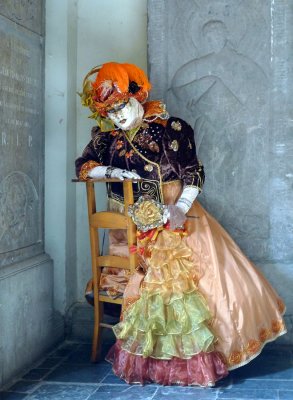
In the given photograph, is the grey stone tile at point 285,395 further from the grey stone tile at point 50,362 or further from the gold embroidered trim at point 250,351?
the grey stone tile at point 50,362

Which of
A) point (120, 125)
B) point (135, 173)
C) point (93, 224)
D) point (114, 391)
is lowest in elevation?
point (114, 391)

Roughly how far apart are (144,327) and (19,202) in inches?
36.8

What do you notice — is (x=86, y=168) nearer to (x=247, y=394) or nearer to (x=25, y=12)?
(x=25, y=12)

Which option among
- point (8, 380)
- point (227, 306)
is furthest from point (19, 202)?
point (227, 306)

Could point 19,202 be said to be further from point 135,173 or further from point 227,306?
point 227,306

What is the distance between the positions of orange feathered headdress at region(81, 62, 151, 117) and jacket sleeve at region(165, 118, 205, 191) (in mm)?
256

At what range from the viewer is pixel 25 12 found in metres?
3.83

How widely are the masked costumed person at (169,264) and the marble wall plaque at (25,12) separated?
0.47 m

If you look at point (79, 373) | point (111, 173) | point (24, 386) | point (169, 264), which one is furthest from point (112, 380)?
point (111, 173)

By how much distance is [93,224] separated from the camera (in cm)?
383

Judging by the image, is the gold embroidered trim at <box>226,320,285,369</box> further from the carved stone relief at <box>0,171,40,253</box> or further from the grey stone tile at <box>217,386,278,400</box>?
the carved stone relief at <box>0,171,40,253</box>

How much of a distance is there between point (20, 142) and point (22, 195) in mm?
279

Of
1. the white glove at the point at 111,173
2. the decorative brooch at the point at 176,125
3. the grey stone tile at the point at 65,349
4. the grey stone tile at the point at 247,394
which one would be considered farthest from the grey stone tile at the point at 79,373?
the decorative brooch at the point at 176,125

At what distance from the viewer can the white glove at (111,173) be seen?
143 inches
